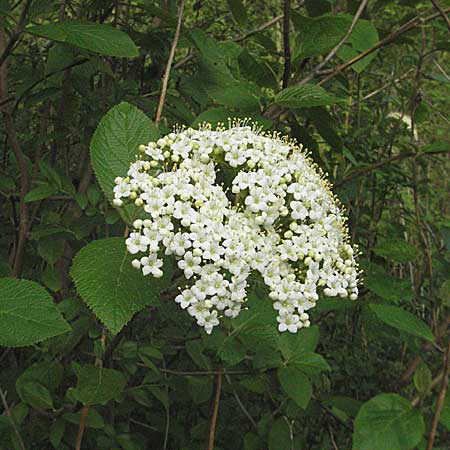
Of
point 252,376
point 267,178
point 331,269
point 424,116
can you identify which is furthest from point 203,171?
point 424,116

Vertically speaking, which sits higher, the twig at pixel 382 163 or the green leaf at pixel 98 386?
the twig at pixel 382 163

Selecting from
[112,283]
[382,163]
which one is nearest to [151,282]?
[112,283]

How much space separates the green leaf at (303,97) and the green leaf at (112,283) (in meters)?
0.41

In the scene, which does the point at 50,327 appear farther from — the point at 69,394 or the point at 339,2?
the point at 339,2

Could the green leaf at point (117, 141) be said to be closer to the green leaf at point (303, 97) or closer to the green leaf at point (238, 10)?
the green leaf at point (303, 97)

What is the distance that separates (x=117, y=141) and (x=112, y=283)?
269 millimetres

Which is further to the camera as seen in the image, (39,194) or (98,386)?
(39,194)

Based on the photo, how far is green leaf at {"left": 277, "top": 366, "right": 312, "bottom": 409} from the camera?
1.42 m

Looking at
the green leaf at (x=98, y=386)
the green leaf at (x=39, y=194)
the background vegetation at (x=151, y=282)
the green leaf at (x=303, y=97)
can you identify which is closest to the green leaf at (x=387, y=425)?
the background vegetation at (x=151, y=282)

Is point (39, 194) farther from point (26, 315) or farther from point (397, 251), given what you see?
point (397, 251)

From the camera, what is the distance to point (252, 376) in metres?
1.61

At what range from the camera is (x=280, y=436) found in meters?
1.59

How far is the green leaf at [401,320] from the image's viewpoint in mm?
1335

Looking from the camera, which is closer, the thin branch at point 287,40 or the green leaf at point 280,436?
the thin branch at point 287,40
